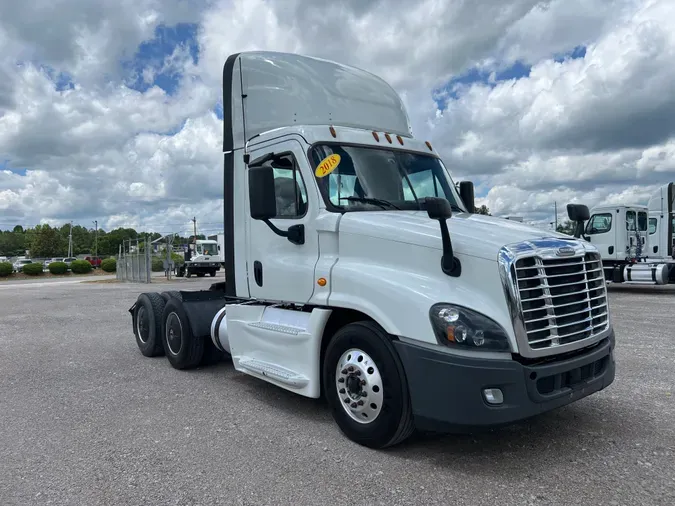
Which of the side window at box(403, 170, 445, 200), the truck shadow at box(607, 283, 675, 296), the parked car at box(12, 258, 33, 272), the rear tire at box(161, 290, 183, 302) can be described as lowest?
the truck shadow at box(607, 283, 675, 296)

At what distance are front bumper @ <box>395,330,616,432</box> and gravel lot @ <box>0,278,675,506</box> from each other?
43 cm

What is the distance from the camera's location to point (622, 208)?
17.0 m

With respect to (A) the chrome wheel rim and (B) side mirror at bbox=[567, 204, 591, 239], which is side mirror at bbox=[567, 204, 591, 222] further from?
(A) the chrome wheel rim

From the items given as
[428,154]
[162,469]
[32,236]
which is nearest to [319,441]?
[162,469]

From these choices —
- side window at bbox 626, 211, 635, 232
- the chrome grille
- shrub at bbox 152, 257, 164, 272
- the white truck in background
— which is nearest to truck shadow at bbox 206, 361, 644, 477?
the chrome grille

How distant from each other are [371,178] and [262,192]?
1022mm

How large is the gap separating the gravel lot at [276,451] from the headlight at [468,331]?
92 cm

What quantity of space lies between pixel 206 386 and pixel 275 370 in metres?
1.62

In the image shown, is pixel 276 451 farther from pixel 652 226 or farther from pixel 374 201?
pixel 652 226

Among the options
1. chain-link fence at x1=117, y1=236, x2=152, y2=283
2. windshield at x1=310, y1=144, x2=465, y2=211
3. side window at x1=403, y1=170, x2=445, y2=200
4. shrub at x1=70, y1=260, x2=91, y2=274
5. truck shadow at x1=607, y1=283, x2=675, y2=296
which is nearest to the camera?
windshield at x1=310, y1=144, x2=465, y2=211

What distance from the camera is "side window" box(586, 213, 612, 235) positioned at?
17266 millimetres

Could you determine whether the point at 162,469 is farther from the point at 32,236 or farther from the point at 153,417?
the point at 32,236

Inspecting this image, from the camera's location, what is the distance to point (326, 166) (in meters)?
4.58

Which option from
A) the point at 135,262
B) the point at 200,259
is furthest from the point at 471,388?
the point at 200,259
